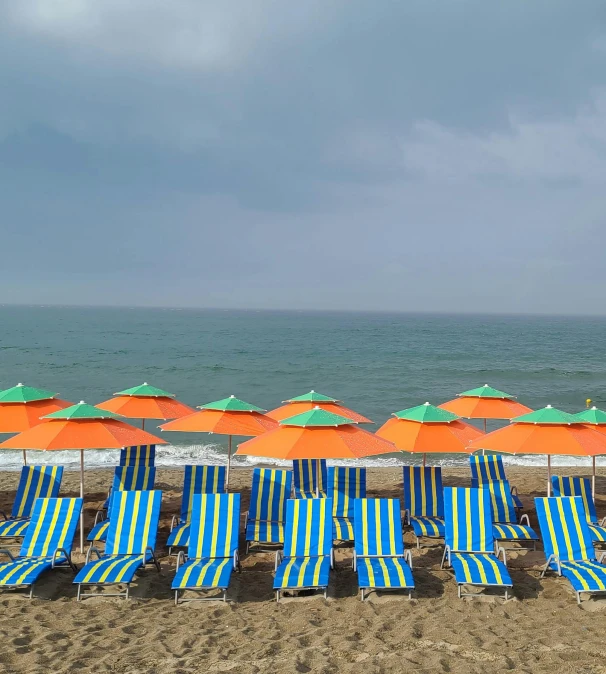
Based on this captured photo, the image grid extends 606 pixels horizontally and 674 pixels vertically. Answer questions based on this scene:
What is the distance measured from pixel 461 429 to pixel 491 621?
9.95 feet

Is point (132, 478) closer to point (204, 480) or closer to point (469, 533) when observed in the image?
point (204, 480)

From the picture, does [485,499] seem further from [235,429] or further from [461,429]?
[235,429]

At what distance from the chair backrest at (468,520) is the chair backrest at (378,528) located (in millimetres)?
604

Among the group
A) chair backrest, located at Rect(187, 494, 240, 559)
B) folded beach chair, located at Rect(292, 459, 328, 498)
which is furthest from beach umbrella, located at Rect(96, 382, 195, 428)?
chair backrest, located at Rect(187, 494, 240, 559)

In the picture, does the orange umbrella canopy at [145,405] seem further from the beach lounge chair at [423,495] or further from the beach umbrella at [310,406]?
→ the beach lounge chair at [423,495]

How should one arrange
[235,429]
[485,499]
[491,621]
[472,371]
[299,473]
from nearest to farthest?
[491,621] < [485,499] < [235,429] < [299,473] < [472,371]

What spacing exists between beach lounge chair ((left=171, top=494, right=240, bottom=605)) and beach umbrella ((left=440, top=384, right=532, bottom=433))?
4346 mm

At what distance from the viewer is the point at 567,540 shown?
662 centimetres

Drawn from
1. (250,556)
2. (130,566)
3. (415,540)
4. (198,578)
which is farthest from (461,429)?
(130,566)

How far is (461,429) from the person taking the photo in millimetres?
8086

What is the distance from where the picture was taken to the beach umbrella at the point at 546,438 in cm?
698

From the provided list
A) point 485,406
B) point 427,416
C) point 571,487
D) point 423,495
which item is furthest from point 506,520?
point 485,406

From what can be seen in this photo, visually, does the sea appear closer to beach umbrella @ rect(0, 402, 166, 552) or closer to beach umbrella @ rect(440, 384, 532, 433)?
beach umbrella @ rect(440, 384, 532, 433)

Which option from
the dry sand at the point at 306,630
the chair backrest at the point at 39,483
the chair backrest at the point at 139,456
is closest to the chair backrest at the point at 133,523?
the dry sand at the point at 306,630
